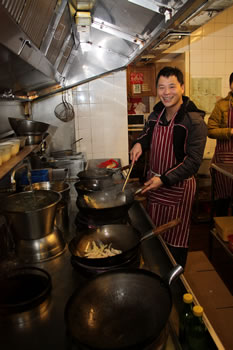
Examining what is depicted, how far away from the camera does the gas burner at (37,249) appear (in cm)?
129

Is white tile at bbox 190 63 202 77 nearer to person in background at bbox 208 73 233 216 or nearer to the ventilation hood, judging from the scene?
person in background at bbox 208 73 233 216

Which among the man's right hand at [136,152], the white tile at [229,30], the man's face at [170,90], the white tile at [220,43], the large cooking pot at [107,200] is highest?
the white tile at [229,30]

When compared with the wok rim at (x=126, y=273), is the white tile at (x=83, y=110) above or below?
above

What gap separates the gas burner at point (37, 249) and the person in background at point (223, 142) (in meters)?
2.59

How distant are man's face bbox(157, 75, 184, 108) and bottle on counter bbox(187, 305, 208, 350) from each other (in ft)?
5.34

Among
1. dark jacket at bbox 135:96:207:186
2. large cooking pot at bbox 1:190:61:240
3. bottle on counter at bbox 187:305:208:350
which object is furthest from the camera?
dark jacket at bbox 135:96:207:186

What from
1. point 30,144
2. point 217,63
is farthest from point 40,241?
point 217,63

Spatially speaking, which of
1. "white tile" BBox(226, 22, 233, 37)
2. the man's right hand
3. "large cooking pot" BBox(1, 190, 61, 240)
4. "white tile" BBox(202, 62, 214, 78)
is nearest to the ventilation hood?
"large cooking pot" BBox(1, 190, 61, 240)

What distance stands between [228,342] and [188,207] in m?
0.94

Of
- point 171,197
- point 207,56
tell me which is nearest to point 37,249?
point 171,197

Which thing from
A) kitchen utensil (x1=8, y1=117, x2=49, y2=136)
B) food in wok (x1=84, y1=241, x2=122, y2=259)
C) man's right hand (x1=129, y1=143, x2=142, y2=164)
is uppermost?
kitchen utensil (x1=8, y1=117, x2=49, y2=136)

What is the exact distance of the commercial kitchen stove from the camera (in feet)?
2.79

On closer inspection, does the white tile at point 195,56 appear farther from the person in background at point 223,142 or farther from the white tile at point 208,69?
the person in background at point 223,142

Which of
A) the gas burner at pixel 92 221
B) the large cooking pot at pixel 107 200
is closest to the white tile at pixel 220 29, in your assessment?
the large cooking pot at pixel 107 200
